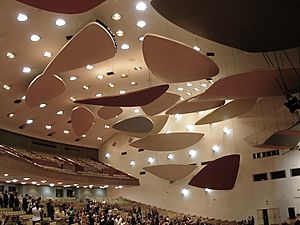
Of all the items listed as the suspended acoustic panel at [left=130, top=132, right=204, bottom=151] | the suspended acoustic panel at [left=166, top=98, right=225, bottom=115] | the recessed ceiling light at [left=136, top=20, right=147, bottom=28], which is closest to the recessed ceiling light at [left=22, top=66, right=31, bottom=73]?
the recessed ceiling light at [left=136, top=20, right=147, bottom=28]

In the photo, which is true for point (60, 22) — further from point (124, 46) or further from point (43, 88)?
point (124, 46)

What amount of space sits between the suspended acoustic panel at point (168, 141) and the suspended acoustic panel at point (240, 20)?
45.8 feet

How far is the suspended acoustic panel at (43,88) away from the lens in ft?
47.3

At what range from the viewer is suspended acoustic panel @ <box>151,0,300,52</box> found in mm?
8688

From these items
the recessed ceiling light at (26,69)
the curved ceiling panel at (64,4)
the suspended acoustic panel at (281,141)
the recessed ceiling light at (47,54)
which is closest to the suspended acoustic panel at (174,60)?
the curved ceiling panel at (64,4)

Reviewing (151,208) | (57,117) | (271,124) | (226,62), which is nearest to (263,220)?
(271,124)

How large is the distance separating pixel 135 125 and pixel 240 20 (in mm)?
12080

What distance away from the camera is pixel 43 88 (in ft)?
49.1

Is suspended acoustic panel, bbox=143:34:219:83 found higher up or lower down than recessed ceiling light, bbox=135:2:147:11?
lower down

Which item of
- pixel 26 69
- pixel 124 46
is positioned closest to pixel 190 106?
pixel 124 46

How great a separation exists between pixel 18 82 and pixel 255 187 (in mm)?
16637

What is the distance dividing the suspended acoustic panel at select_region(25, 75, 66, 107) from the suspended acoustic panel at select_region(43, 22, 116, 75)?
5.22ft

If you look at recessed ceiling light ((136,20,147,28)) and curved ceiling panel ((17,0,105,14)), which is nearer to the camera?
curved ceiling panel ((17,0,105,14))

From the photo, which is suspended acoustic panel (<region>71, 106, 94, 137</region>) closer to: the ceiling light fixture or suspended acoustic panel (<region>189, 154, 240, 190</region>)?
the ceiling light fixture
